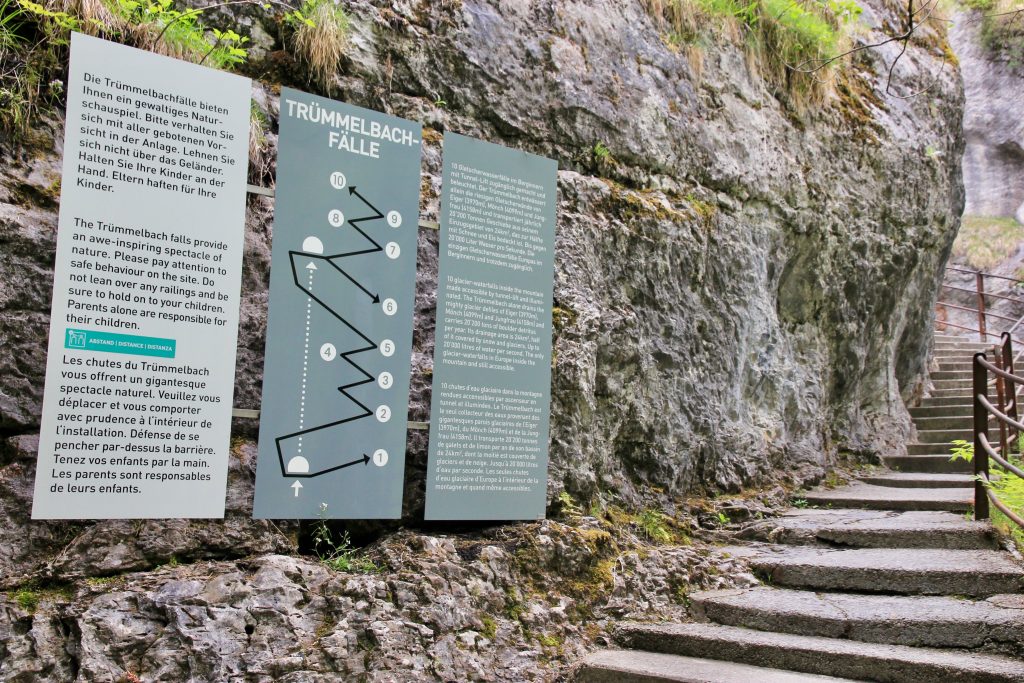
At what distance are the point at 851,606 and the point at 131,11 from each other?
16.2 ft

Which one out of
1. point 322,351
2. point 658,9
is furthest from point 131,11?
point 658,9

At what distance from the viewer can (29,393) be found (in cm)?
370

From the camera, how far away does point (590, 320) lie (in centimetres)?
554

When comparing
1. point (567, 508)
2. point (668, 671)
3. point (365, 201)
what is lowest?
point (668, 671)

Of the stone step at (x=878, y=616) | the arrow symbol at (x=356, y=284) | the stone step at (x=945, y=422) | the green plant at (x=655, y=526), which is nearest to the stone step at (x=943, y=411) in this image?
the stone step at (x=945, y=422)

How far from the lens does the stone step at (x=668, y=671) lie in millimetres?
4113

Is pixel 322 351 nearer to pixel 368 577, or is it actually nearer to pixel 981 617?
pixel 368 577

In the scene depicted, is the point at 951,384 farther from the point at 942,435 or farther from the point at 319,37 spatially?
the point at 319,37

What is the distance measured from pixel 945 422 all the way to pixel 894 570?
4.54 meters

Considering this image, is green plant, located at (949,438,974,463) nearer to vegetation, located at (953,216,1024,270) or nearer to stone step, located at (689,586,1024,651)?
stone step, located at (689,586,1024,651)

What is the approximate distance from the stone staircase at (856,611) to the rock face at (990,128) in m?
16.0

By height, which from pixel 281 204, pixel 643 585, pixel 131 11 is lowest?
pixel 643 585

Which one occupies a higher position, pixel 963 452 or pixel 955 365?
pixel 955 365

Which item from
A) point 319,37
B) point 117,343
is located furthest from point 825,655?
point 319,37
